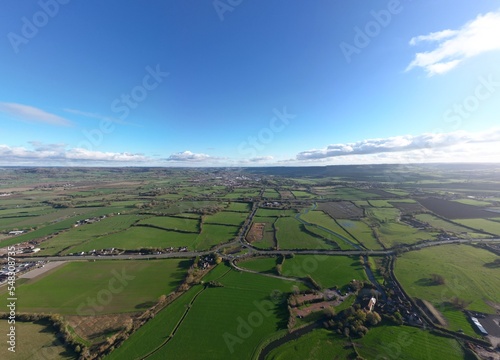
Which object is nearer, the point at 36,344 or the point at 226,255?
the point at 36,344

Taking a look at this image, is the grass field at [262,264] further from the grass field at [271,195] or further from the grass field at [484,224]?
the grass field at [271,195]

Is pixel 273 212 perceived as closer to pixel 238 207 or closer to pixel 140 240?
pixel 238 207

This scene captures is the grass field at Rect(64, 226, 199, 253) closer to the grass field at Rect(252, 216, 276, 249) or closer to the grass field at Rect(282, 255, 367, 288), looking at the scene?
the grass field at Rect(252, 216, 276, 249)

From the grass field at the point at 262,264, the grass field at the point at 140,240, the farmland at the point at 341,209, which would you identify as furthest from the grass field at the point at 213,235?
the farmland at the point at 341,209

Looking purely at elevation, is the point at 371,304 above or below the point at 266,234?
above

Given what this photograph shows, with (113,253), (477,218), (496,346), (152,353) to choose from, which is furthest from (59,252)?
(477,218)

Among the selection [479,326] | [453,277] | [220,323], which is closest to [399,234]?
[453,277]

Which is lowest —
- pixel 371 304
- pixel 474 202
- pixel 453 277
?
pixel 453 277
